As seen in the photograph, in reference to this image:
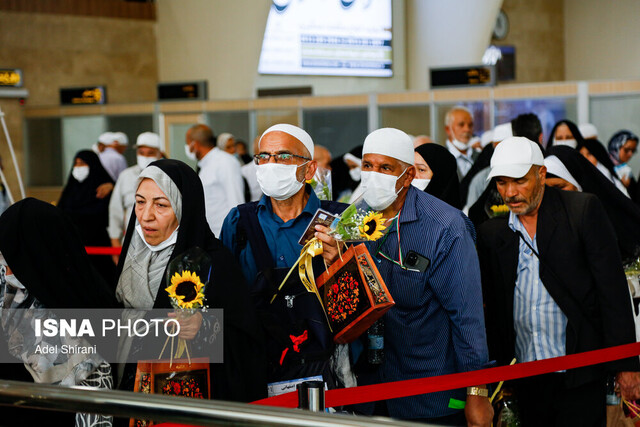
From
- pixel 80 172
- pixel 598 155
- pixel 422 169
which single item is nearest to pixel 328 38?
pixel 80 172

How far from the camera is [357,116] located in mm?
13500

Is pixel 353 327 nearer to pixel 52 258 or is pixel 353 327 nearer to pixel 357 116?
pixel 52 258

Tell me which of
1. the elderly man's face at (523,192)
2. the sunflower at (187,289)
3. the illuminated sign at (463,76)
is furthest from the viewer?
the illuminated sign at (463,76)

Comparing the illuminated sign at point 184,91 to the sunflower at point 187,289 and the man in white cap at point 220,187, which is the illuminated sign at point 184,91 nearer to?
the man in white cap at point 220,187

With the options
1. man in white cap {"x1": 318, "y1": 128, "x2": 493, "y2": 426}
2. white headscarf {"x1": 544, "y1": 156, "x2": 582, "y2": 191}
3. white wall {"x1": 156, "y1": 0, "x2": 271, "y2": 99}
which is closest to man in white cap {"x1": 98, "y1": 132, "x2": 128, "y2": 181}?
white wall {"x1": 156, "y1": 0, "x2": 271, "y2": 99}

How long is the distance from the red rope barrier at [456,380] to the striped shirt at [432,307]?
0.22 feet

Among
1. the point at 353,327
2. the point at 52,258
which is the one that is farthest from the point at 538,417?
the point at 52,258

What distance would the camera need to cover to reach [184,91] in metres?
14.7

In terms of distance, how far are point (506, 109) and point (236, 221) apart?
9.59m

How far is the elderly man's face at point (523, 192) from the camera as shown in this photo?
3.68m

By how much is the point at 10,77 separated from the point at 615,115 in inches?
337

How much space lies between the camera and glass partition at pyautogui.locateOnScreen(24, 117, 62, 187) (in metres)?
16.2

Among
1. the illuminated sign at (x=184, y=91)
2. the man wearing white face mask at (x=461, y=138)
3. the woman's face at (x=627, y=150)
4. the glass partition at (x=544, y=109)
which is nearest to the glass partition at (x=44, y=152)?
the illuminated sign at (x=184, y=91)

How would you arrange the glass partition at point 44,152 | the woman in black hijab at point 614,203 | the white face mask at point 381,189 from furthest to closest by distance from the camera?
the glass partition at point 44,152 < the woman in black hijab at point 614,203 < the white face mask at point 381,189
